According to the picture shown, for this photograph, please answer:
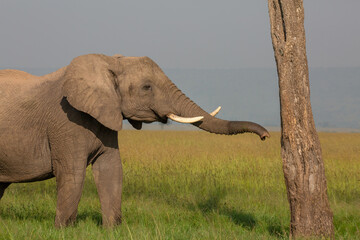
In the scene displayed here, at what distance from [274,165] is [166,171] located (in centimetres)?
342

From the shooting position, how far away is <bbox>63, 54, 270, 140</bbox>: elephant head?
7973 mm

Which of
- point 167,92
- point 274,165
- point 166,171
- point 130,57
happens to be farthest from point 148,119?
point 274,165

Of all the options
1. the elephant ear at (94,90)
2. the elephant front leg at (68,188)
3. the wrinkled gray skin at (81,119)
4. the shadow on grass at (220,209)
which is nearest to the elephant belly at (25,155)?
the wrinkled gray skin at (81,119)

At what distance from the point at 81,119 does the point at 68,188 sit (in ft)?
3.48

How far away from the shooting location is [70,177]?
810 centimetres

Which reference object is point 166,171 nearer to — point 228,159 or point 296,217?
point 228,159

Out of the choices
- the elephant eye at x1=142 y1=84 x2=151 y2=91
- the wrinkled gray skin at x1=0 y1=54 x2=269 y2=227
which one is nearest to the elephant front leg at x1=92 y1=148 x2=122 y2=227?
the wrinkled gray skin at x1=0 y1=54 x2=269 y2=227

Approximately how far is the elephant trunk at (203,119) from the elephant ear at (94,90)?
87cm

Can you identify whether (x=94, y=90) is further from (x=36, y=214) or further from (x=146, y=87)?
(x=36, y=214)

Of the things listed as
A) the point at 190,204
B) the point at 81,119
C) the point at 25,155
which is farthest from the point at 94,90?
the point at 190,204

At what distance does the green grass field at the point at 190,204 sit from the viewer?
773 cm

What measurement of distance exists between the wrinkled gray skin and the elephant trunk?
0.01m

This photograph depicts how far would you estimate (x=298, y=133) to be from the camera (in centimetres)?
744

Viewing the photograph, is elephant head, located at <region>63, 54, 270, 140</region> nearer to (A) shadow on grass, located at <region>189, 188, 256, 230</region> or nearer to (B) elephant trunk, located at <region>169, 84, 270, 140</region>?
(B) elephant trunk, located at <region>169, 84, 270, 140</region>
